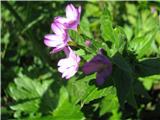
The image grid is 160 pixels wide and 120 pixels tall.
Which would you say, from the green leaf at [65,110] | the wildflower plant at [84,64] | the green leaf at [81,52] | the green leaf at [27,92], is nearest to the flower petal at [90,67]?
the wildflower plant at [84,64]

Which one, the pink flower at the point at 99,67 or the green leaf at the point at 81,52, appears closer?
the pink flower at the point at 99,67

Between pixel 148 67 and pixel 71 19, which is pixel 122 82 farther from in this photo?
pixel 71 19

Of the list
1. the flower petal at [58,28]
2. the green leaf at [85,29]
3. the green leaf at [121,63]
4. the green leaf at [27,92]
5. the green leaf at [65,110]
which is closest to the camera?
the green leaf at [121,63]

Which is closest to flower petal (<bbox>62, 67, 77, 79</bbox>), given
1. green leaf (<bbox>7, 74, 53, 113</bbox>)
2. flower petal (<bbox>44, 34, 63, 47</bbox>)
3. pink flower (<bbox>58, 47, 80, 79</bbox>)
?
pink flower (<bbox>58, 47, 80, 79</bbox>)

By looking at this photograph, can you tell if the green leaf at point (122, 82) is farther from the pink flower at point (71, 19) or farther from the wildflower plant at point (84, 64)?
the pink flower at point (71, 19)

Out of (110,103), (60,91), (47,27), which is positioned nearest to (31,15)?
(47,27)

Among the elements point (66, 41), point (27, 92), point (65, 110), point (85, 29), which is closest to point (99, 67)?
point (66, 41)

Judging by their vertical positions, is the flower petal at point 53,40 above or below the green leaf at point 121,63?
above

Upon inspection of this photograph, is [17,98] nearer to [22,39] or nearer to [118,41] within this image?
[22,39]
